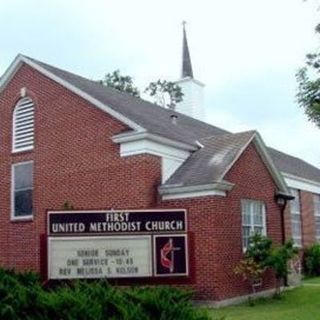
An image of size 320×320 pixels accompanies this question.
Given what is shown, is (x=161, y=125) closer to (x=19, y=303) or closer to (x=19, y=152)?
(x=19, y=152)

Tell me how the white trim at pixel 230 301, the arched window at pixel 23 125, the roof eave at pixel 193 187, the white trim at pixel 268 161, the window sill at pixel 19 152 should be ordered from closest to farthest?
the white trim at pixel 230 301
the roof eave at pixel 193 187
the white trim at pixel 268 161
the window sill at pixel 19 152
the arched window at pixel 23 125

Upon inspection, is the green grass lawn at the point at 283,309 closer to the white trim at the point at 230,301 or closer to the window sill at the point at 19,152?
the white trim at the point at 230,301

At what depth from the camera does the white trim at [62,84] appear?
19.6 meters

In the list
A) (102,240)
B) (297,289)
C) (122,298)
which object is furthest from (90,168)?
(122,298)

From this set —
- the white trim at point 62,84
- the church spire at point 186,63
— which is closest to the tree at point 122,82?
the church spire at point 186,63

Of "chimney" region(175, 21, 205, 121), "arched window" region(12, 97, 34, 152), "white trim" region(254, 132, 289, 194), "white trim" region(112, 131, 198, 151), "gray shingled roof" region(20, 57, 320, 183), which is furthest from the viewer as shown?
"chimney" region(175, 21, 205, 121)

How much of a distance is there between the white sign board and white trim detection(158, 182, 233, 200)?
709cm

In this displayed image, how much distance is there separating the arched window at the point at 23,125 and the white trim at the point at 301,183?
12107 millimetres

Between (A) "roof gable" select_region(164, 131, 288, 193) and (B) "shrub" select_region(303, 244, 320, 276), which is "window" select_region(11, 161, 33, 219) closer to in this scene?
(A) "roof gable" select_region(164, 131, 288, 193)

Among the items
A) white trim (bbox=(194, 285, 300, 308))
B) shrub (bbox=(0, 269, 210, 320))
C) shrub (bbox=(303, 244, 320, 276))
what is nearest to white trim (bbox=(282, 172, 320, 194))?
shrub (bbox=(303, 244, 320, 276))

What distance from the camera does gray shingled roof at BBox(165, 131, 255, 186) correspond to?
60.2ft

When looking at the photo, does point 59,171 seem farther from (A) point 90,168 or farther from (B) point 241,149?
(B) point 241,149

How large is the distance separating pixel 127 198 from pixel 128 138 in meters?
1.84

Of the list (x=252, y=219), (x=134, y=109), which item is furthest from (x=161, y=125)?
(x=252, y=219)
